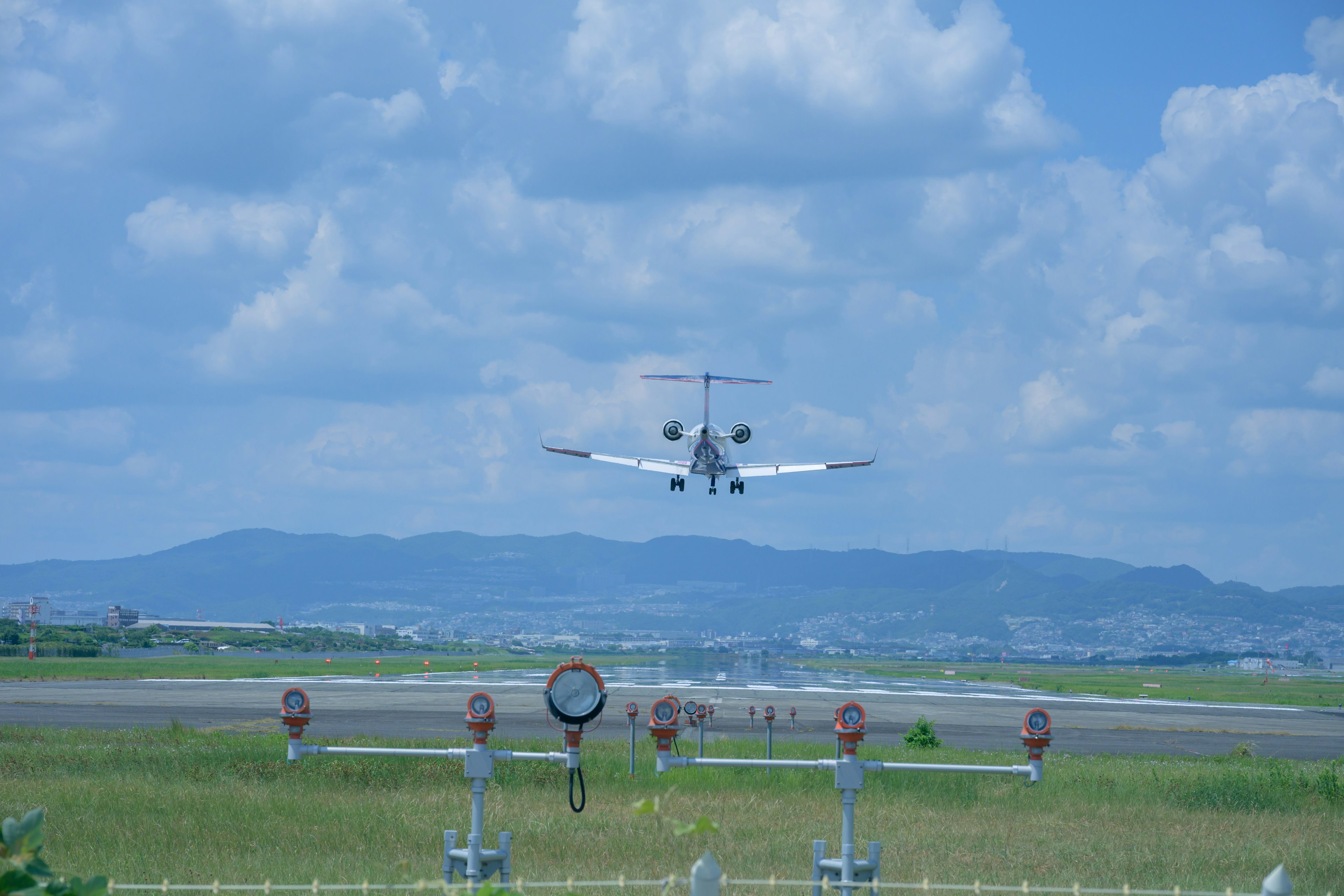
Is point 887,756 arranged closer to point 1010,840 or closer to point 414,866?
point 1010,840

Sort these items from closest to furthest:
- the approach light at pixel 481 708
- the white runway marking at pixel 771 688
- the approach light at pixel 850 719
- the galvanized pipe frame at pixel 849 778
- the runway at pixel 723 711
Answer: the galvanized pipe frame at pixel 849 778
the approach light at pixel 481 708
the approach light at pixel 850 719
the runway at pixel 723 711
the white runway marking at pixel 771 688

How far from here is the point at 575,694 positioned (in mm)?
9578

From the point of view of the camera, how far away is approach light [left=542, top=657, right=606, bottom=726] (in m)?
9.43

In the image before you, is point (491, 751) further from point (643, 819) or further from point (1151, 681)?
point (1151, 681)

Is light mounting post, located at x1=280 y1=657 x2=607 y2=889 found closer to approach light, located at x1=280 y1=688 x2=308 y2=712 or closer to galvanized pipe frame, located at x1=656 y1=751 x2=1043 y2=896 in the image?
approach light, located at x1=280 y1=688 x2=308 y2=712

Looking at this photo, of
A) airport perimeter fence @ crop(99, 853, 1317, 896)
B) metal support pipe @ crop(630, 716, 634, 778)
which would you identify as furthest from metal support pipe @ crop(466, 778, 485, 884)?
metal support pipe @ crop(630, 716, 634, 778)

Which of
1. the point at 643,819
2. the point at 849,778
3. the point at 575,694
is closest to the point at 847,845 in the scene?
the point at 849,778

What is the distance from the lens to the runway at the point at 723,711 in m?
41.2

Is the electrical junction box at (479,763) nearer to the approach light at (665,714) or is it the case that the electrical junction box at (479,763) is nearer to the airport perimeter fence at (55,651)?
the approach light at (665,714)

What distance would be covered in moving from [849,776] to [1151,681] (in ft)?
405

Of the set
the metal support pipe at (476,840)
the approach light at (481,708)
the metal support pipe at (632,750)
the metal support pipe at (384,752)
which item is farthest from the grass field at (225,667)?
the metal support pipe at (476,840)

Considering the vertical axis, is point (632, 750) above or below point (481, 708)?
below

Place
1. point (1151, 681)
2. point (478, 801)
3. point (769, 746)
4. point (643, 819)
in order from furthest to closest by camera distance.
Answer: point (1151, 681) → point (769, 746) → point (643, 819) → point (478, 801)

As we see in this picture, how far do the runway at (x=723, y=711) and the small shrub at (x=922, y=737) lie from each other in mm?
2555
